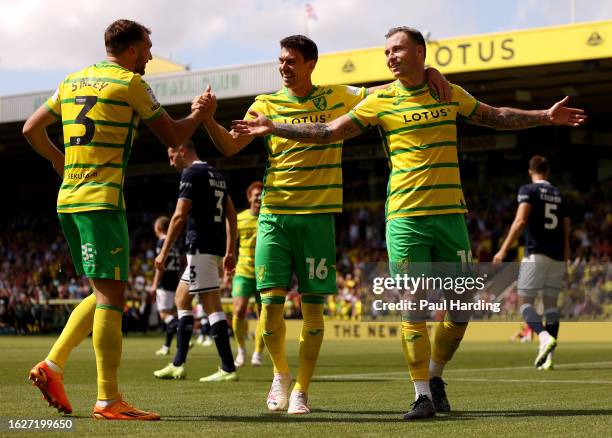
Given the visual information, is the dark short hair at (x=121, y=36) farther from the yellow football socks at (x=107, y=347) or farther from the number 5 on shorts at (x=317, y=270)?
the number 5 on shorts at (x=317, y=270)

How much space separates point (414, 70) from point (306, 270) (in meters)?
1.47

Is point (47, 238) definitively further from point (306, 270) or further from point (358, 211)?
point (306, 270)

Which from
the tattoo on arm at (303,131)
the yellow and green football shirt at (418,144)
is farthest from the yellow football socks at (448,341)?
the tattoo on arm at (303,131)

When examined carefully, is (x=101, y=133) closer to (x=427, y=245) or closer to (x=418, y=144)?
(x=418, y=144)

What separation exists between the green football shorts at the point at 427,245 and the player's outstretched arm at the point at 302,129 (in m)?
0.64

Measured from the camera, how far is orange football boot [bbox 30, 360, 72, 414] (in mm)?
6113

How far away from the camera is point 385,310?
2494 cm

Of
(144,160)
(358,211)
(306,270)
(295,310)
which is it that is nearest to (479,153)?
(358,211)

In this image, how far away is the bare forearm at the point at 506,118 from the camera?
674 cm

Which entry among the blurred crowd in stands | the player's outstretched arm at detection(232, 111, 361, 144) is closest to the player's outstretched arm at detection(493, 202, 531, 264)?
the player's outstretched arm at detection(232, 111, 361, 144)

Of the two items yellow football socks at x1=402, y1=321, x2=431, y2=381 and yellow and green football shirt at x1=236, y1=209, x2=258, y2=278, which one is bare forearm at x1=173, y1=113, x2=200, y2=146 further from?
yellow and green football shirt at x1=236, y1=209, x2=258, y2=278

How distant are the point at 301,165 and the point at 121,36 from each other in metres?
1.47

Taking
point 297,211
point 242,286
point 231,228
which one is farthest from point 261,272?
point 242,286

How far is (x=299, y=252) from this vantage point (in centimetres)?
706
